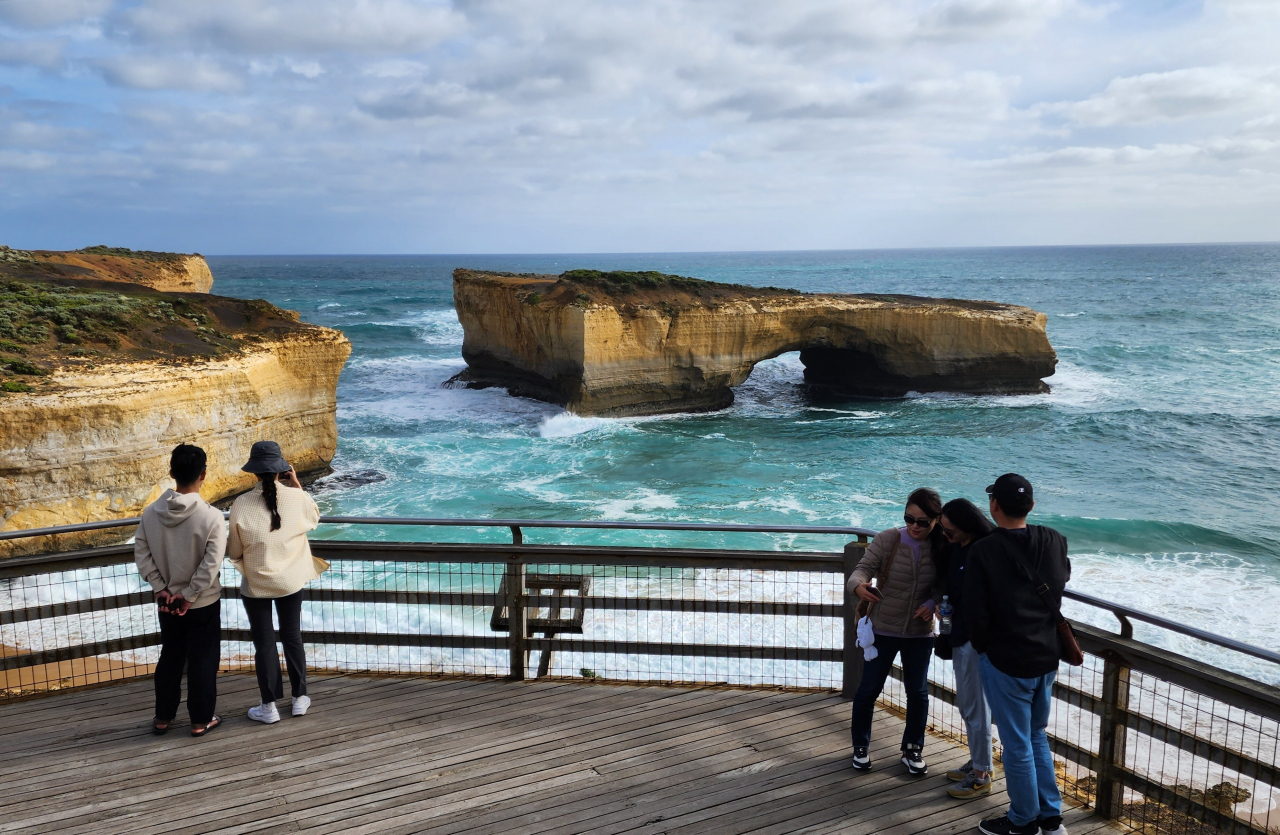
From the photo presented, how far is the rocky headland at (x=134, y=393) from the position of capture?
14.0 m

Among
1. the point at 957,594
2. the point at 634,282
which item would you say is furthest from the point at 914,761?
the point at 634,282

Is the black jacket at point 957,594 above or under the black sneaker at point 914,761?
above

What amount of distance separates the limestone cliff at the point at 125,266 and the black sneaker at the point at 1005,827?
32287 millimetres

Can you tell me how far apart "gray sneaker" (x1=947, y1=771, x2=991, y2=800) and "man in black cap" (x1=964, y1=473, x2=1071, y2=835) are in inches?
12.0

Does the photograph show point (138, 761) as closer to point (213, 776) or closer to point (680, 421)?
point (213, 776)

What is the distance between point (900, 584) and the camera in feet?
13.5

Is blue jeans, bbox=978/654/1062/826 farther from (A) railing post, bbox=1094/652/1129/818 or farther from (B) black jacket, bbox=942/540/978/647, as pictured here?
(A) railing post, bbox=1094/652/1129/818

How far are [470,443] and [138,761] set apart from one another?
2239 cm

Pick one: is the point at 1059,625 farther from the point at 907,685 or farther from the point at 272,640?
the point at 272,640

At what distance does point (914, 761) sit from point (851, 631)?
837 millimetres

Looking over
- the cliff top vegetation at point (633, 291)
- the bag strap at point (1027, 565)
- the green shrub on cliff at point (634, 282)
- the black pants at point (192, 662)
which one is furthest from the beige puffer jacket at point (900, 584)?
the green shrub on cliff at point (634, 282)

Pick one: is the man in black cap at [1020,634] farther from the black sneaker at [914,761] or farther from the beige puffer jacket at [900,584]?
the black sneaker at [914,761]

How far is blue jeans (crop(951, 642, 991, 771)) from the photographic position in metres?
4.02

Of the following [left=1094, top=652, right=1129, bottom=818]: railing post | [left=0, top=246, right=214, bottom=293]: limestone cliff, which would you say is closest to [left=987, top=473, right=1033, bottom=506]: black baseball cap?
[left=1094, top=652, right=1129, bottom=818]: railing post
